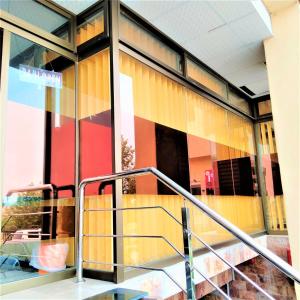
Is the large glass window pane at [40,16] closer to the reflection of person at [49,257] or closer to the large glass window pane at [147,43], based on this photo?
the large glass window pane at [147,43]

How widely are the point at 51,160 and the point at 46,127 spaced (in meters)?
0.31

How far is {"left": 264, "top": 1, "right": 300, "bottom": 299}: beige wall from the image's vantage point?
3.66 m

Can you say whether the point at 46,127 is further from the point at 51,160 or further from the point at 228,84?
the point at 228,84

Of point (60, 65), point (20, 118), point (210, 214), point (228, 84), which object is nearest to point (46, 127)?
point (20, 118)

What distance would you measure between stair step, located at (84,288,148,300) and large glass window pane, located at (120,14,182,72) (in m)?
2.19

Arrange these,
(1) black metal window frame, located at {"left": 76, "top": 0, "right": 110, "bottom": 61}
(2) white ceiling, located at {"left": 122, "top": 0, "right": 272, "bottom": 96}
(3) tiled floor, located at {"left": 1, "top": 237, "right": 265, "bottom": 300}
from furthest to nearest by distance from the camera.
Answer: (2) white ceiling, located at {"left": 122, "top": 0, "right": 272, "bottom": 96}
(1) black metal window frame, located at {"left": 76, "top": 0, "right": 110, "bottom": 61}
(3) tiled floor, located at {"left": 1, "top": 237, "right": 265, "bottom": 300}

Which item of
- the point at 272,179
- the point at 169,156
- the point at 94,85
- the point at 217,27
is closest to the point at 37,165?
the point at 94,85

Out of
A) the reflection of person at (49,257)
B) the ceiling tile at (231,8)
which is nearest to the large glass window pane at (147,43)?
the ceiling tile at (231,8)

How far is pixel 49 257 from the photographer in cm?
245

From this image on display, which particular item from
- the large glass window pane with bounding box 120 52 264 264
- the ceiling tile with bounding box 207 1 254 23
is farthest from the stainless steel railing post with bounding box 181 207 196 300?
the ceiling tile with bounding box 207 1 254 23

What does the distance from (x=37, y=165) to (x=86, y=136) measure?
1.68 ft

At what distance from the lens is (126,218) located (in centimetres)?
256

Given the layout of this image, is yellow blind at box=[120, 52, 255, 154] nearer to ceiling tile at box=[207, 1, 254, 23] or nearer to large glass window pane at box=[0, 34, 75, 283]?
large glass window pane at box=[0, 34, 75, 283]

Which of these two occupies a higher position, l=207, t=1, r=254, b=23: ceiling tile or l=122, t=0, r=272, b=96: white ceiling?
l=207, t=1, r=254, b=23: ceiling tile
